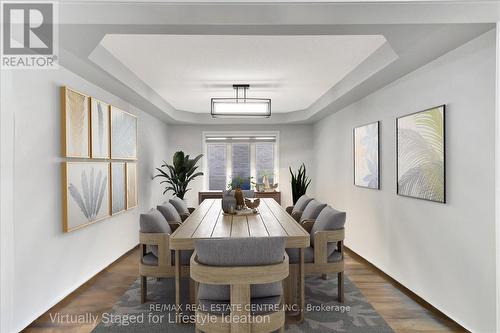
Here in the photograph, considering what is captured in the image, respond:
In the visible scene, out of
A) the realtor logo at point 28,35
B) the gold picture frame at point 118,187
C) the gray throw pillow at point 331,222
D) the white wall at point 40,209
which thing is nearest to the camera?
the realtor logo at point 28,35

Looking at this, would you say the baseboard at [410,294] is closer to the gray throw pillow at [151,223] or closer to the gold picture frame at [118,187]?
the gray throw pillow at [151,223]

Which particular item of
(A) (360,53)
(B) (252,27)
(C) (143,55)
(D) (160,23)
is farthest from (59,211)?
(A) (360,53)

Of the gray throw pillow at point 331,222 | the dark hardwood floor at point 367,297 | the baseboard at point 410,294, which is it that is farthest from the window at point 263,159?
the gray throw pillow at point 331,222

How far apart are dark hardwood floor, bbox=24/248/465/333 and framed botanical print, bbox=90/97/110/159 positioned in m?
1.43

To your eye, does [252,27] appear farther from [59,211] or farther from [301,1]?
[59,211]

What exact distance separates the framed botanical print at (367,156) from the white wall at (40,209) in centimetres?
339

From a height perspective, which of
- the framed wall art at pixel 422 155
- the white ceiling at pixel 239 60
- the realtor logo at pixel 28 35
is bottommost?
the framed wall art at pixel 422 155

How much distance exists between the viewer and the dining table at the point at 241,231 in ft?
8.89

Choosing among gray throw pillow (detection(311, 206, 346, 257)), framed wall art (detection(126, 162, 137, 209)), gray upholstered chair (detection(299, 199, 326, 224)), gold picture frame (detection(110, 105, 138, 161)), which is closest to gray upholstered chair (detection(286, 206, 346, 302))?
gray throw pillow (detection(311, 206, 346, 257))

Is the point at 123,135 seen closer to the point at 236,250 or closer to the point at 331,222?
the point at 331,222

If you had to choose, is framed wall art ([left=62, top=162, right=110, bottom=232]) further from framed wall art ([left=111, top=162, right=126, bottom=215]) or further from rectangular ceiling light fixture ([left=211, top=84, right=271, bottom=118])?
rectangular ceiling light fixture ([left=211, top=84, right=271, bottom=118])

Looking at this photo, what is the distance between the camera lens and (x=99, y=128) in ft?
13.3

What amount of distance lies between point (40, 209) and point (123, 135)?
199 cm

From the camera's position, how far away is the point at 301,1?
1.99 meters
